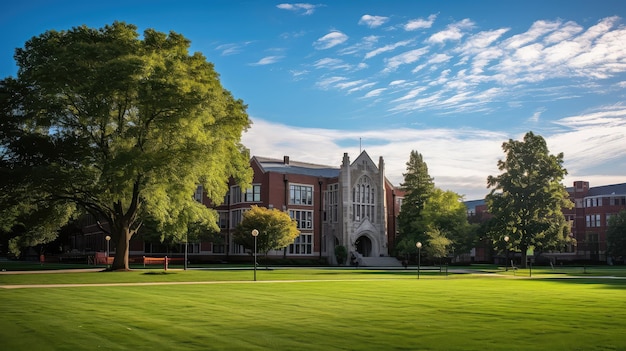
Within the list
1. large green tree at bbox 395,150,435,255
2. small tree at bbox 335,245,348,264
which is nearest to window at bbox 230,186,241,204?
small tree at bbox 335,245,348,264

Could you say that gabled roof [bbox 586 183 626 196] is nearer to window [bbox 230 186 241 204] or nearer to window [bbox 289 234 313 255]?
window [bbox 289 234 313 255]

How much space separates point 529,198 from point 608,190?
44450 millimetres

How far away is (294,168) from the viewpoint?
265 ft

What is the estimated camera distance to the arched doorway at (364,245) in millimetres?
80012

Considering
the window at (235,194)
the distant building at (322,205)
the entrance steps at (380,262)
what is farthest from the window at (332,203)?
the window at (235,194)

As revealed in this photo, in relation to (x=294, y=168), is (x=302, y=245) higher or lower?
lower

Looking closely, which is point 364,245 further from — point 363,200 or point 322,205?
point 322,205

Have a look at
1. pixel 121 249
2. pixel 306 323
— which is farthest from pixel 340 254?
pixel 306 323

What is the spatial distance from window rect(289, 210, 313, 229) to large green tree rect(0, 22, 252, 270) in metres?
32.5

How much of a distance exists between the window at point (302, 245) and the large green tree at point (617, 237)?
43.2 meters

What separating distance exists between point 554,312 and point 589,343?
5.44m

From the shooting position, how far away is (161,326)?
12.0 m

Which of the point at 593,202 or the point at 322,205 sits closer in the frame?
the point at 322,205

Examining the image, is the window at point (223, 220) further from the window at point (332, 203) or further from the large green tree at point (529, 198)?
the large green tree at point (529, 198)
